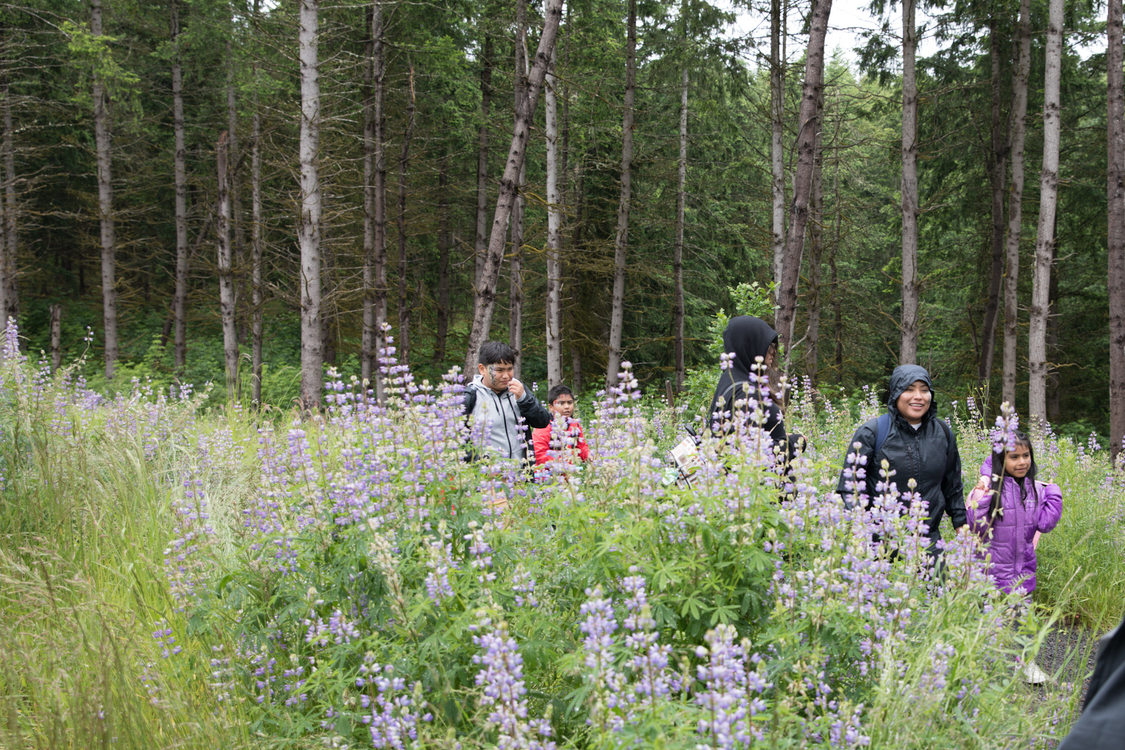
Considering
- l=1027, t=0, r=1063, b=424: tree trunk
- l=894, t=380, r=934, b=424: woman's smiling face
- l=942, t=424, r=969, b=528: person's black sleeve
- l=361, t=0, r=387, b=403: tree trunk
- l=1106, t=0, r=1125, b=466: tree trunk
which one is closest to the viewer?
l=894, t=380, r=934, b=424: woman's smiling face

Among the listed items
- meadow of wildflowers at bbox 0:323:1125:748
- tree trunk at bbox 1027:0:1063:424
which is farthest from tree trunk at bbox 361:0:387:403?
meadow of wildflowers at bbox 0:323:1125:748

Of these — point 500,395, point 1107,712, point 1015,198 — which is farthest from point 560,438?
point 1015,198

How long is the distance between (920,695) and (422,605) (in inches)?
68.1

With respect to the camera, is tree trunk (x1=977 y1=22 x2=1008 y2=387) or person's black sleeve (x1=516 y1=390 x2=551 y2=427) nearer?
person's black sleeve (x1=516 y1=390 x2=551 y2=427)

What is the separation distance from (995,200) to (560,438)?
62.8 ft

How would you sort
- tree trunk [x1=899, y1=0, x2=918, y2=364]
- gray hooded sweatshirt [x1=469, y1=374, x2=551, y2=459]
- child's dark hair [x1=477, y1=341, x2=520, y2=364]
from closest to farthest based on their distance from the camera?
gray hooded sweatshirt [x1=469, y1=374, x2=551, y2=459], child's dark hair [x1=477, y1=341, x2=520, y2=364], tree trunk [x1=899, y1=0, x2=918, y2=364]

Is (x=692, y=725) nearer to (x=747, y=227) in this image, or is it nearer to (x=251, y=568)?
(x=251, y=568)

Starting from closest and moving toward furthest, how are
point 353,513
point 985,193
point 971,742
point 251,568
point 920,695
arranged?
point 920,695
point 971,742
point 353,513
point 251,568
point 985,193

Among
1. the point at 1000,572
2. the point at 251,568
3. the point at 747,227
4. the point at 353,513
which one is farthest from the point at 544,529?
the point at 747,227

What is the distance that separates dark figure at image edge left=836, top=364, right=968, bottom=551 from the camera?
202 inches

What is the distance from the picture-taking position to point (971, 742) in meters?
2.94

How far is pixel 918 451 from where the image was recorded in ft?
16.9

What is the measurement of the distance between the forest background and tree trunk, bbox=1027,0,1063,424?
7.05 ft

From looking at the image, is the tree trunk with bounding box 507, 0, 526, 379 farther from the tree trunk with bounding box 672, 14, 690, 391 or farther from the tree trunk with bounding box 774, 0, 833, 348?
the tree trunk with bounding box 774, 0, 833, 348
